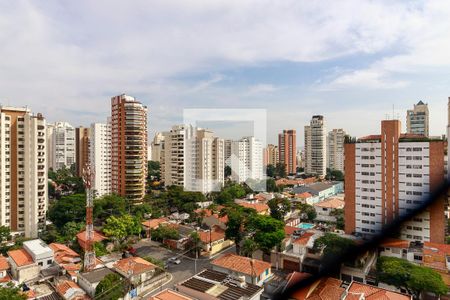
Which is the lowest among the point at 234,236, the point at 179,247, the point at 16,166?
the point at 179,247

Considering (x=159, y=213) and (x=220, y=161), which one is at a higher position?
(x=220, y=161)

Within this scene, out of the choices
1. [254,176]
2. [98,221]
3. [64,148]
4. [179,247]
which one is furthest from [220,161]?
[64,148]

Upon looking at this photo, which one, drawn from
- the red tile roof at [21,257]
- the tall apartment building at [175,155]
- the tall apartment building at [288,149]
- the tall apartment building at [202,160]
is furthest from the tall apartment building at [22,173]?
the tall apartment building at [288,149]

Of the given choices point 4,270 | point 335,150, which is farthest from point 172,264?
point 335,150

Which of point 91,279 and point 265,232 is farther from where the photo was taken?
point 265,232

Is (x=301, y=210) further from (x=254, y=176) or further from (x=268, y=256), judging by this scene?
(x=254, y=176)

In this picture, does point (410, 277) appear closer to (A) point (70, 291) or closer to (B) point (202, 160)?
(A) point (70, 291)

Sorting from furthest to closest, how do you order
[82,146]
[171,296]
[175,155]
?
[82,146] < [175,155] < [171,296]

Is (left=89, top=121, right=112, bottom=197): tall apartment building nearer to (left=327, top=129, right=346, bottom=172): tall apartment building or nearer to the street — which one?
the street
